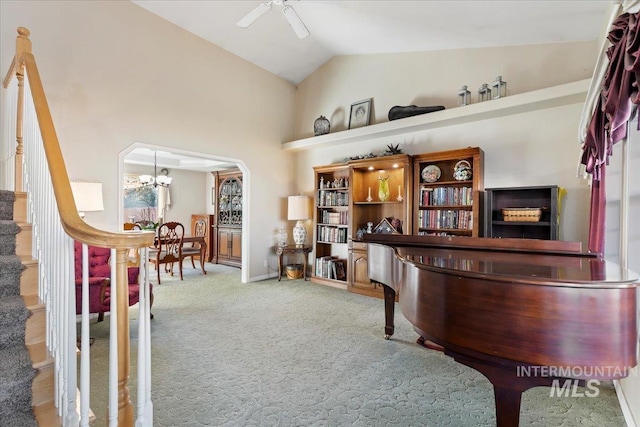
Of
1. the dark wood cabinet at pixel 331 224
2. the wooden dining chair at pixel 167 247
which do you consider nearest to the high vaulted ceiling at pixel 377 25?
the dark wood cabinet at pixel 331 224

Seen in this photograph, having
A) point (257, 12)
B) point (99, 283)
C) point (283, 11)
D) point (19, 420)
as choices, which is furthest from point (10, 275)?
point (283, 11)

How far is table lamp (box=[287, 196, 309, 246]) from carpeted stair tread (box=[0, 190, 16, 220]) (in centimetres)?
381

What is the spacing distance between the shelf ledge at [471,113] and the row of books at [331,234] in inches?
58.8

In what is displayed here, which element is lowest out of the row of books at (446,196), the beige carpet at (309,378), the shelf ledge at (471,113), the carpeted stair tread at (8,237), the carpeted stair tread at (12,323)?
the beige carpet at (309,378)

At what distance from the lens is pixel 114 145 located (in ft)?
12.1

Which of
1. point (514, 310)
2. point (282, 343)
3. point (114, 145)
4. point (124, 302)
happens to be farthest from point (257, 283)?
point (514, 310)

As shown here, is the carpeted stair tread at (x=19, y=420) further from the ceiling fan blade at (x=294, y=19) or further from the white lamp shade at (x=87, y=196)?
the ceiling fan blade at (x=294, y=19)

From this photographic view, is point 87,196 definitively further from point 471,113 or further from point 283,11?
point 471,113

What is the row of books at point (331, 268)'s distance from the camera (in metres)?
5.07

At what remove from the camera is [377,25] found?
12.8 ft

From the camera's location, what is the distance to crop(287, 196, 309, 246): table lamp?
17.8 ft

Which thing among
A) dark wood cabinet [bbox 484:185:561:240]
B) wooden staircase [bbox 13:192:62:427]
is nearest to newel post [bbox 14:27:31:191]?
wooden staircase [bbox 13:192:62:427]

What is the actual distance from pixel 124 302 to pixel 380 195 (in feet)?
13.0

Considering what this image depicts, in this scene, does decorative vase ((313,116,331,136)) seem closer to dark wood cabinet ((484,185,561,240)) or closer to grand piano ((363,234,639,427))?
dark wood cabinet ((484,185,561,240))
